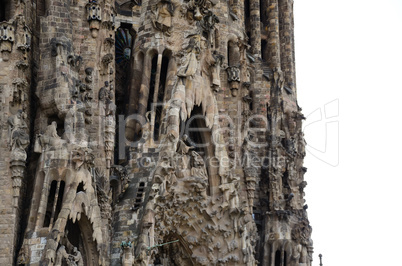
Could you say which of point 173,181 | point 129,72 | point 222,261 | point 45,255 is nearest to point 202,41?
point 129,72

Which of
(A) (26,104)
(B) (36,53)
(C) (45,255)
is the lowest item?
(C) (45,255)

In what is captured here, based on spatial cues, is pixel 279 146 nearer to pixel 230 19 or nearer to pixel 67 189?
pixel 230 19

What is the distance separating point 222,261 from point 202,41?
7372mm

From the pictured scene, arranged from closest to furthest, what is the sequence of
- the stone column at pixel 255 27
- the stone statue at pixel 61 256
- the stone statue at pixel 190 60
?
the stone statue at pixel 61 256
the stone statue at pixel 190 60
the stone column at pixel 255 27

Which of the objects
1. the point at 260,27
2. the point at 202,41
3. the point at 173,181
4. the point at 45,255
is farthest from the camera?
the point at 260,27

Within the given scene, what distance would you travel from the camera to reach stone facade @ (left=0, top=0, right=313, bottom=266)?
27.0 metres

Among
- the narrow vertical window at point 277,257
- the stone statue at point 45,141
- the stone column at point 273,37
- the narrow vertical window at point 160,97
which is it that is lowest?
→ the narrow vertical window at point 277,257

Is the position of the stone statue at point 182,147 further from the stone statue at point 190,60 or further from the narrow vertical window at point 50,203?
the narrow vertical window at point 50,203

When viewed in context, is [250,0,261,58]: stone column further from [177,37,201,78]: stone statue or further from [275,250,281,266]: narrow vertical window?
[275,250,281,266]: narrow vertical window

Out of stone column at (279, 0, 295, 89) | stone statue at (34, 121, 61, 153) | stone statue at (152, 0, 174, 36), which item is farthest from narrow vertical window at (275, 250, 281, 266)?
stone statue at (34, 121, 61, 153)

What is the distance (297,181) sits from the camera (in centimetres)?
3662

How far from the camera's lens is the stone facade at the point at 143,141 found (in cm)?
2705

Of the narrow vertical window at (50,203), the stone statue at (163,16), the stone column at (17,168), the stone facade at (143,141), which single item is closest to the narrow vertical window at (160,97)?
the stone facade at (143,141)

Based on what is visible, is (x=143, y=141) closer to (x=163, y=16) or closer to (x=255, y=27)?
(x=163, y=16)
